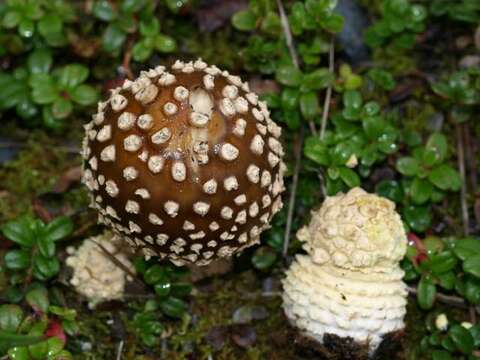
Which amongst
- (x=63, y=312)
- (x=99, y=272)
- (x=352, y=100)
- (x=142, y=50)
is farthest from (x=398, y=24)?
(x=63, y=312)

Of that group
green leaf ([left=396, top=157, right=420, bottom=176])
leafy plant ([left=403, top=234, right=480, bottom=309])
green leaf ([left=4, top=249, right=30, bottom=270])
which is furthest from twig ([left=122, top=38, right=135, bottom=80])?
leafy plant ([left=403, top=234, right=480, bottom=309])

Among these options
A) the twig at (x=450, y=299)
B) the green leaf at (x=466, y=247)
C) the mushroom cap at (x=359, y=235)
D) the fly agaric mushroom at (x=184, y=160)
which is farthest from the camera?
the twig at (x=450, y=299)

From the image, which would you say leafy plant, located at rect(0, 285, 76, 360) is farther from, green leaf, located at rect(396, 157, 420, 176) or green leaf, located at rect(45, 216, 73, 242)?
Answer: green leaf, located at rect(396, 157, 420, 176)

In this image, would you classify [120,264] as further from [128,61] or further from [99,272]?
[128,61]

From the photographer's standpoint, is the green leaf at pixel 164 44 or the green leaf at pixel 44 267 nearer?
the green leaf at pixel 44 267

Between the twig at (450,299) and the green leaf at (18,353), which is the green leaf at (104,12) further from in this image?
the twig at (450,299)

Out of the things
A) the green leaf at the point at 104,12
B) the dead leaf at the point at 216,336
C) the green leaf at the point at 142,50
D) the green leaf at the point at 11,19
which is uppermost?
the green leaf at the point at 104,12

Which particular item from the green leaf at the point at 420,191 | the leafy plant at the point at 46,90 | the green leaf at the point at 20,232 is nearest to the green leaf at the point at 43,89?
the leafy plant at the point at 46,90

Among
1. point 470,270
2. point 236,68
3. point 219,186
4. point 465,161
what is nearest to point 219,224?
point 219,186
